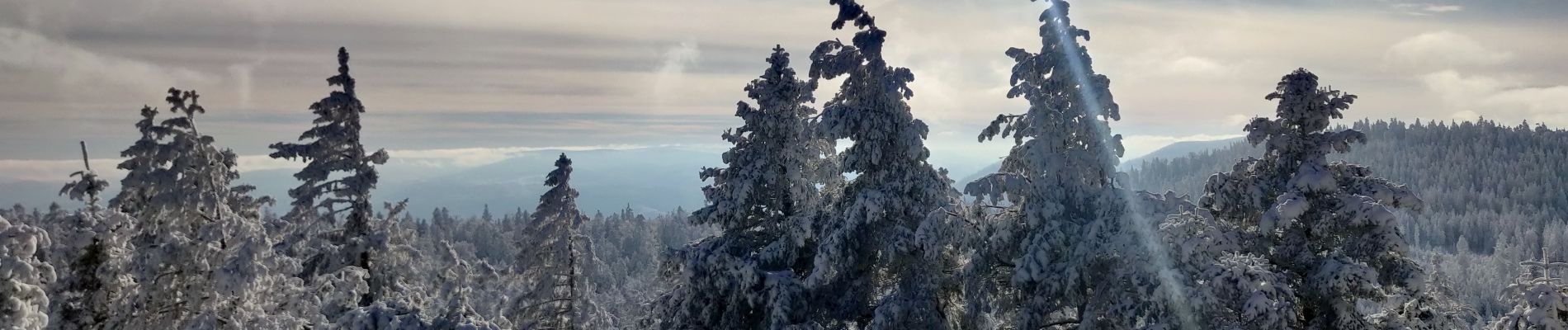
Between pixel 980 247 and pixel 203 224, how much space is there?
14003mm

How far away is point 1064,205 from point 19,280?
16011mm

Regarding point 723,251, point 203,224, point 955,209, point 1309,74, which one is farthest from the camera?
point 723,251

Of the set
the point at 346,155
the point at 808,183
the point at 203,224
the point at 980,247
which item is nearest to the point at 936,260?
the point at 980,247

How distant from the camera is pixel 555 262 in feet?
83.6

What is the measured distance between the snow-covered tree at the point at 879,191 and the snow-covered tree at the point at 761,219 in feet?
2.45

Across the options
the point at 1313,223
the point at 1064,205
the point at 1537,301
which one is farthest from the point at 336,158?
the point at 1537,301

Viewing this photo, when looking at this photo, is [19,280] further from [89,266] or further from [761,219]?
[761,219]

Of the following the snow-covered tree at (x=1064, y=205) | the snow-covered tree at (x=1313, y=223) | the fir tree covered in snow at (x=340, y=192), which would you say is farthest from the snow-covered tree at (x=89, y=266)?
the snow-covered tree at (x=1313, y=223)

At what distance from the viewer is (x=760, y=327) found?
58.3 feet

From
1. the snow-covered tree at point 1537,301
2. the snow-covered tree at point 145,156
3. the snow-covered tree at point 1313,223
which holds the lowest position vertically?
the snow-covered tree at point 1537,301

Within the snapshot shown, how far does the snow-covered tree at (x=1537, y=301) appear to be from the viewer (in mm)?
13320

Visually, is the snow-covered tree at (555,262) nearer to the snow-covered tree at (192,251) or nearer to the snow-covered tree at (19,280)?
the snow-covered tree at (192,251)

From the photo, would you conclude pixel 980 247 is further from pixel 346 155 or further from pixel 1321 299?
pixel 346 155

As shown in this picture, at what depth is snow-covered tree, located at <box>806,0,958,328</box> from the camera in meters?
15.9
